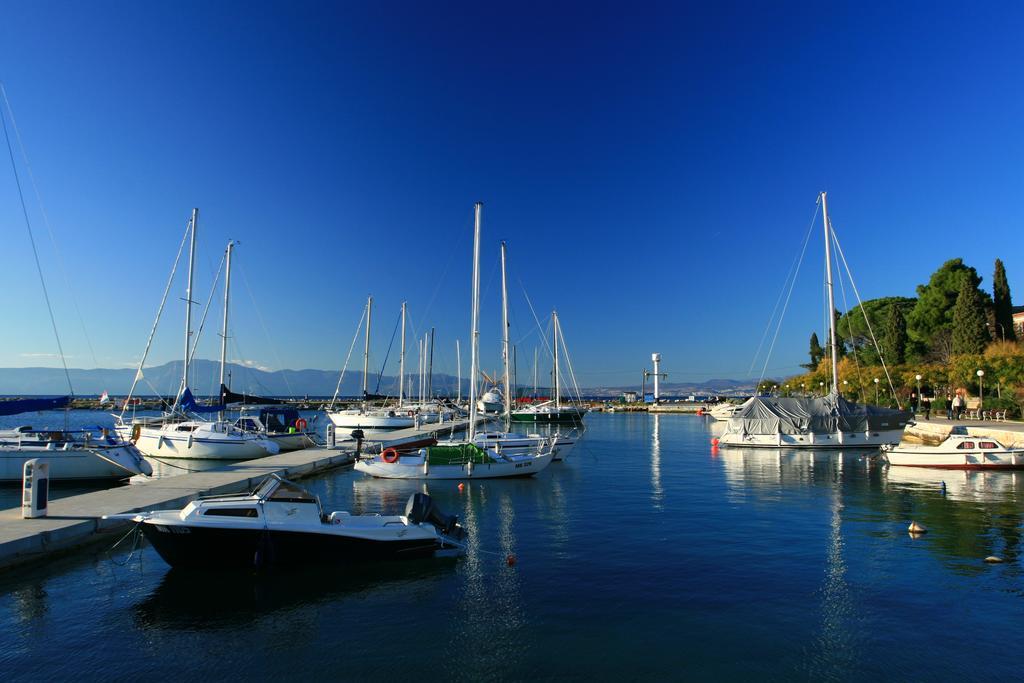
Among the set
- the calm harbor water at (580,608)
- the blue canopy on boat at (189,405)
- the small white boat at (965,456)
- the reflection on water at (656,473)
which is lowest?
the reflection on water at (656,473)

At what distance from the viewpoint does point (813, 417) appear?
154ft

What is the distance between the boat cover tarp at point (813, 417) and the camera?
46.0 metres

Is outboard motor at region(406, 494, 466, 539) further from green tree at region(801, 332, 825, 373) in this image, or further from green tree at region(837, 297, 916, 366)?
green tree at region(801, 332, 825, 373)

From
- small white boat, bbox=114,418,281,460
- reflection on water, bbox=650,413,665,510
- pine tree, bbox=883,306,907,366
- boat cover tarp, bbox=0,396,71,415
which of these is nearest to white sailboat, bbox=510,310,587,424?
reflection on water, bbox=650,413,665,510

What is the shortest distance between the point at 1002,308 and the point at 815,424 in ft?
128

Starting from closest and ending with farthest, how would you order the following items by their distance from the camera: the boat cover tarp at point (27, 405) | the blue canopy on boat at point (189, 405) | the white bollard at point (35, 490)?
1. the white bollard at point (35, 490)
2. the boat cover tarp at point (27, 405)
3. the blue canopy on boat at point (189, 405)

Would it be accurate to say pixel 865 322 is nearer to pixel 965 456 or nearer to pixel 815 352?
pixel 815 352

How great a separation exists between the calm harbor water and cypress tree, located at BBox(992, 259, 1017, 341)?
193 ft

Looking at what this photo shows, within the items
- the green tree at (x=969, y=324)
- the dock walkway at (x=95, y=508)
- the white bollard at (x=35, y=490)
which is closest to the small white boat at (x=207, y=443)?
the dock walkway at (x=95, y=508)

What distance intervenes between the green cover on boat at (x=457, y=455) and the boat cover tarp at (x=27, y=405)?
49.3 ft

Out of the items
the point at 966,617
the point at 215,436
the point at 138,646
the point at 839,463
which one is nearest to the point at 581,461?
the point at 839,463

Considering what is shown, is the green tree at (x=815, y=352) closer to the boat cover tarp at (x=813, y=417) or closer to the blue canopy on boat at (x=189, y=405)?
the boat cover tarp at (x=813, y=417)

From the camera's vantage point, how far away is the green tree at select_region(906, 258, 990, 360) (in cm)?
7188

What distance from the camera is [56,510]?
56.5 ft
